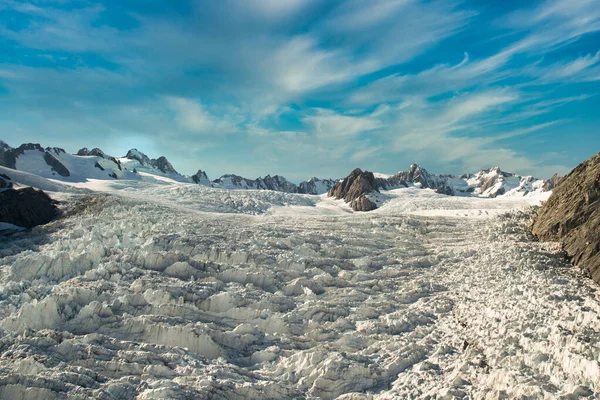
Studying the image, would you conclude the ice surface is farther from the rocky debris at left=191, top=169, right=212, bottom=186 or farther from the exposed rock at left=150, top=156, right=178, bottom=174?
the exposed rock at left=150, top=156, right=178, bottom=174

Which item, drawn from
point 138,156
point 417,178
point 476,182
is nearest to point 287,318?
point 138,156

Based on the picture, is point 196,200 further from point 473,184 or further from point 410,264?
point 473,184

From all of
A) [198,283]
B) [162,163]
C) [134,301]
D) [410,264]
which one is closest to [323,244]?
[410,264]

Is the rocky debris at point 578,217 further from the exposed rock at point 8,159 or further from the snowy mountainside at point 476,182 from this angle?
the snowy mountainside at point 476,182

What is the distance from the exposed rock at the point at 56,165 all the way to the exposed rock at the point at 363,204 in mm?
59965

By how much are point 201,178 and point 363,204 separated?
207 feet

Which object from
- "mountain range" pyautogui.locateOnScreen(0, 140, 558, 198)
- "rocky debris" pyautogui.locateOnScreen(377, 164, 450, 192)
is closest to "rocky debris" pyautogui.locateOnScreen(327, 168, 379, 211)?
"mountain range" pyautogui.locateOnScreen(0, 140, 558, 198)

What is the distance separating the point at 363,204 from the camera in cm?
7550

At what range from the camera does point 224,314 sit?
1545 centimetres

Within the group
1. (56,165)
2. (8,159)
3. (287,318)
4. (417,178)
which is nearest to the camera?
(287,318)

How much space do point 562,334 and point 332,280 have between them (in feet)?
35.0

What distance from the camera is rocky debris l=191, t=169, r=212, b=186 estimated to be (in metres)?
116

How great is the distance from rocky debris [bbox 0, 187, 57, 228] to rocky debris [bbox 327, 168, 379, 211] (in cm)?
5458

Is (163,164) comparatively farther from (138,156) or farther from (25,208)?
(25,208)
